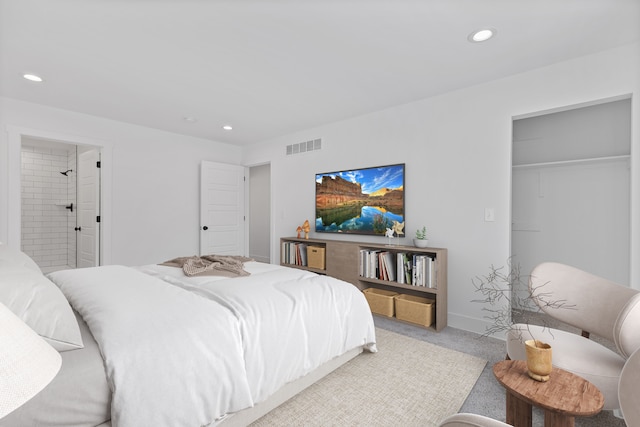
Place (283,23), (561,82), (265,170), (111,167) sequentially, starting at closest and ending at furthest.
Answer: (283,23), (561,82), (111,167), (265,170)

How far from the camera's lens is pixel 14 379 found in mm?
428

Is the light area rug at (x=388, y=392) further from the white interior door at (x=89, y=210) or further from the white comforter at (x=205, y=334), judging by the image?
the white interior door at (x=89, y=210)

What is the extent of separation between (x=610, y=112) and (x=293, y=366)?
390 centimetres

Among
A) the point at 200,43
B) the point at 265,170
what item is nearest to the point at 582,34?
the point at 200,43

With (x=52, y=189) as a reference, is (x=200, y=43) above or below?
above

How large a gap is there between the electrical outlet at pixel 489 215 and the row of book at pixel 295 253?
7.73ft

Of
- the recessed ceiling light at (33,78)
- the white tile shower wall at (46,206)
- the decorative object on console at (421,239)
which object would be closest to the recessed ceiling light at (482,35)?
the decorative object on console at (421,239)

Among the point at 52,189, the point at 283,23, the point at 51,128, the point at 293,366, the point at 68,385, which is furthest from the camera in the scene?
the point at 52,189

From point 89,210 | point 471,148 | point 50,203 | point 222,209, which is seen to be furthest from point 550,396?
point 50,203

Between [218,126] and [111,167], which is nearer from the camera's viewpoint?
[111,167]

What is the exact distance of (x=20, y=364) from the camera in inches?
17.6

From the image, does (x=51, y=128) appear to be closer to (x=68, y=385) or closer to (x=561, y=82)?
(x=68, y=385)

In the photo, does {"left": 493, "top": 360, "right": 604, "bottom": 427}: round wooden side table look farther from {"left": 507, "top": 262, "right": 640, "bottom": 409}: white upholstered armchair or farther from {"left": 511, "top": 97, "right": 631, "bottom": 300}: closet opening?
{"left": 511, "top": 97, "right": 631, "bottom": 300}: closet opening

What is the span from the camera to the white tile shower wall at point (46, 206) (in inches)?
217
